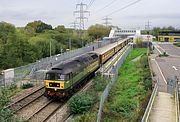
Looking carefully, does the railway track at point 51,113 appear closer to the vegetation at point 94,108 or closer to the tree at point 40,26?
the vegetation at point 94,108

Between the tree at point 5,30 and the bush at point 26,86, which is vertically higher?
the tree at point 5,30

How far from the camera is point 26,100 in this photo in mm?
21859

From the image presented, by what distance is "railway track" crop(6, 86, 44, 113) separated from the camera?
19.7m

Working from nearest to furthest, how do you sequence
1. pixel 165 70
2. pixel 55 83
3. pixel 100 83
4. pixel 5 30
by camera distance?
pixel 55 83 < pixel 100 83 < pixel 165 70 < pixel 5 30

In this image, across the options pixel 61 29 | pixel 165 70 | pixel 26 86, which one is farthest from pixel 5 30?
pixel 61 29

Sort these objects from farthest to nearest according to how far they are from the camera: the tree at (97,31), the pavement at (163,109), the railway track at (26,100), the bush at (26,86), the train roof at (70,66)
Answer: the tree at (97,31), the bush at (26,86), the train roof at (70,66), the railway track at (26,100), the pavement at (163,109)

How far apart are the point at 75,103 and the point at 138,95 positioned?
5500 millimetres

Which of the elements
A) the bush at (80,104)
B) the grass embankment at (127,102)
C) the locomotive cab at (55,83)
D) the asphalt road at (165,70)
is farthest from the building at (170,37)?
the bush at (80,104)

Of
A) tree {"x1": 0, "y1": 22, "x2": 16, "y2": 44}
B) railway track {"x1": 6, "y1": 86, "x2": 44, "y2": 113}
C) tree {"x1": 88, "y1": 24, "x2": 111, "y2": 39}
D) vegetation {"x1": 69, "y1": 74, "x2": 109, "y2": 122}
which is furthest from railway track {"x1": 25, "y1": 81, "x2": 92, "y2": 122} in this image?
tree {"x1": 88, "y1": 24, "x2": 111, "y2": 39}

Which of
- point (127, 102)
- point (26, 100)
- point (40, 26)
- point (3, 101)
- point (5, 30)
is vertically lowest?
point (26, 100)

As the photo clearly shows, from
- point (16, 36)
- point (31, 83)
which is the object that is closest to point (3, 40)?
point (16, 36)

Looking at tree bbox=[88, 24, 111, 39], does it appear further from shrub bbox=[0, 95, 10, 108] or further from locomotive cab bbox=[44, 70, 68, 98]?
shrub bbox=[0, 95, 10, 108]

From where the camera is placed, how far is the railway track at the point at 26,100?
64.7ft

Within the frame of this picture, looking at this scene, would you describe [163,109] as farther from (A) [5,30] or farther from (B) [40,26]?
(B) [40,26]
